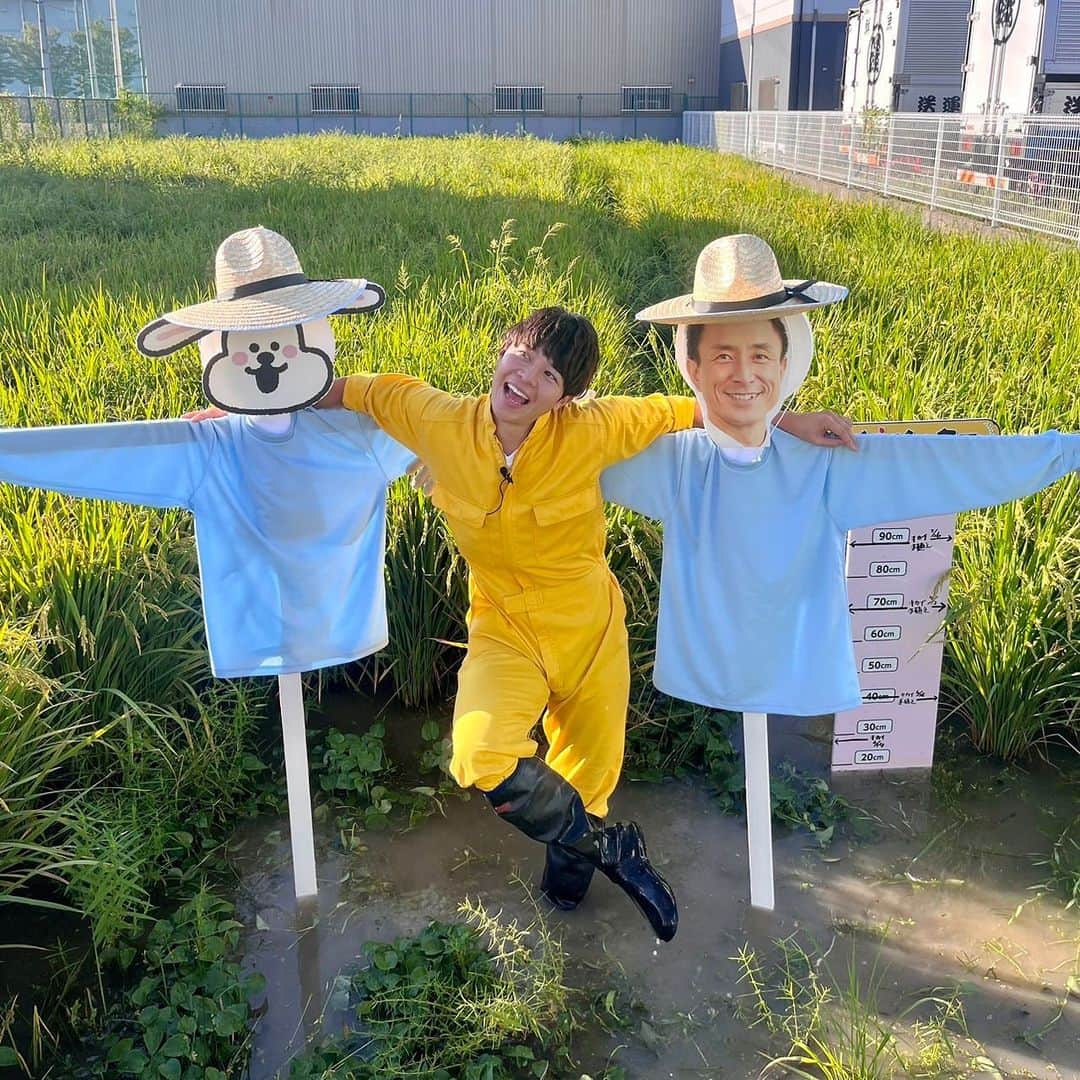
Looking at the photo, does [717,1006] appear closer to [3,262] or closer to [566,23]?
[3,262]

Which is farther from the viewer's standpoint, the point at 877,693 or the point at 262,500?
the point at 877,693

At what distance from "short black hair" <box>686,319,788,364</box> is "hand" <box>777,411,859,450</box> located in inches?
5.2

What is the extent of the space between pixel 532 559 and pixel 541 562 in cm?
2

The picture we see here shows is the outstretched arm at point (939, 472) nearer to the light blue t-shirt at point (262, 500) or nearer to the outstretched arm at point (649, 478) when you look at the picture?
the outstretched arm at point (649, 478)

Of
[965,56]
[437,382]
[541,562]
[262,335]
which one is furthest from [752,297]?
[965,56]

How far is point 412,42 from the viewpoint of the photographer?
3028 cm

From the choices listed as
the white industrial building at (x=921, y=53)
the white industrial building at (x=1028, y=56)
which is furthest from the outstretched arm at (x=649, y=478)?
the white industrial building at (x=921, y=53)

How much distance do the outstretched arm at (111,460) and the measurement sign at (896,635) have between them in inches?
60.7

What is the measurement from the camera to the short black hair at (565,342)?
194 centimetres

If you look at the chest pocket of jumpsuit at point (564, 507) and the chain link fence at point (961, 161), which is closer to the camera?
the chest pocket of jumpsuit at point (564, 507)

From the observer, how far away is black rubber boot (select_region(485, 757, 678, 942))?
2.04m

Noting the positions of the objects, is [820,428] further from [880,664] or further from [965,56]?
[965,56]

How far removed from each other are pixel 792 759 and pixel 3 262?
19.4ft

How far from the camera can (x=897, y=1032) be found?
1.95 meters
